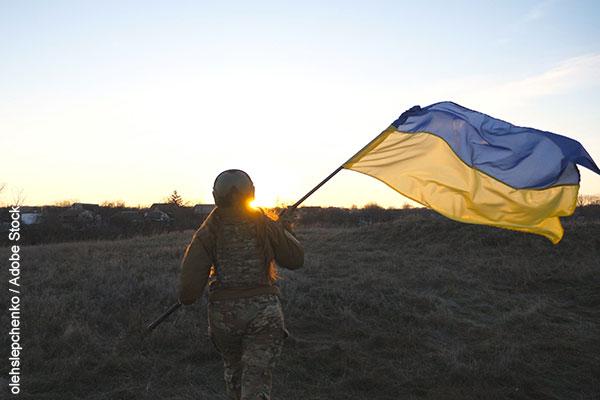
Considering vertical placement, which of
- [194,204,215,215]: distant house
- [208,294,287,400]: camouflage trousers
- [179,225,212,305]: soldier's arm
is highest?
[194,204,215,215]: distant house

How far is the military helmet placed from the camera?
350cm

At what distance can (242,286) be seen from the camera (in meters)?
3.50

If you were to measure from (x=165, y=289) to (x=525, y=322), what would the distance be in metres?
6.62

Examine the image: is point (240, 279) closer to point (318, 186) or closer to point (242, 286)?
point (242, 286)

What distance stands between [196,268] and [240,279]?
0.31 metres

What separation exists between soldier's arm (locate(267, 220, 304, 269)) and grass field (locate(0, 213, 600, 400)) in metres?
2.79

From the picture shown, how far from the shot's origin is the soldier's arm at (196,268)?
11.3 ft

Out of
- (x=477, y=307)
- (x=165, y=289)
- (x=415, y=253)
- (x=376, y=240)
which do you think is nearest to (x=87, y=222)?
(x=376, y=240)

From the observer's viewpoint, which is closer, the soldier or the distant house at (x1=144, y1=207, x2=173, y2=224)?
the soldier

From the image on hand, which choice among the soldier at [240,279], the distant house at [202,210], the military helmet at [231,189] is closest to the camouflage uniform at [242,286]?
the soldier at [240,279]

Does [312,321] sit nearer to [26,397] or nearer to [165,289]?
[165,289]

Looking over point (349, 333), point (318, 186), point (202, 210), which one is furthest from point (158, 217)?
point (318, 186)

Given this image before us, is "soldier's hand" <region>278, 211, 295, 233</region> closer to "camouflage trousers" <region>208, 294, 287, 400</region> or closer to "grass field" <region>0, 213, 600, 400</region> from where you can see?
"camouflage trousers" <region>208, 294, 287, 400</region>

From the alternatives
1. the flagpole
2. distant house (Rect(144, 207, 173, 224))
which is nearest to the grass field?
the flagpole
